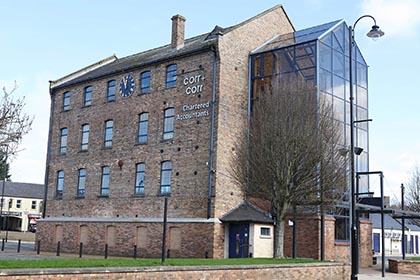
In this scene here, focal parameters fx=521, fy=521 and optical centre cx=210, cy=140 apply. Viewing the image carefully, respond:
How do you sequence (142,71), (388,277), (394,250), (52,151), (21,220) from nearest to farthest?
(388,277) → (142,71) → (52,151) → (394,250) → (21,220)

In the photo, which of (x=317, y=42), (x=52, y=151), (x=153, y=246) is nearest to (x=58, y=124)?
(x=52, y=151)

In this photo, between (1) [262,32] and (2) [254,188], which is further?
(1) [262,32]

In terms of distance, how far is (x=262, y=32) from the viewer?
30531 millimetres

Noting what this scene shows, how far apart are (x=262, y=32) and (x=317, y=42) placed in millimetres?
4488

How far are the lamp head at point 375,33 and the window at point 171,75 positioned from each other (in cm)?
1412

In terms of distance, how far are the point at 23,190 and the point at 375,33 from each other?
6880cm

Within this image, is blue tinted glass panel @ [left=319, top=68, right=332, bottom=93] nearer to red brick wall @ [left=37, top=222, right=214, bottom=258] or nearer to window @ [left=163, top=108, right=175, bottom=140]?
window @ [left=163, top=108, right=175, bottom=140]

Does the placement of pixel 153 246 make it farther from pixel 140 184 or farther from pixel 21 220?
pixel 21 220

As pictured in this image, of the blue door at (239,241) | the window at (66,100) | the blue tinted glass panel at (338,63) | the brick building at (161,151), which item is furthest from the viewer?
the window at (66,100)

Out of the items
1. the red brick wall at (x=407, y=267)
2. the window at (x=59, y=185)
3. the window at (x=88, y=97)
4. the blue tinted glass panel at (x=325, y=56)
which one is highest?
the blue tinted glass panel at (x=325, y=56)

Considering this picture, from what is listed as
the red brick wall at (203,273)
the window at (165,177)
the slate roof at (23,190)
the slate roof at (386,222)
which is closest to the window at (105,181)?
the window at (165,177)

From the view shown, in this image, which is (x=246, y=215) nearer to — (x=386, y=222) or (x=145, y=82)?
(x=145, y=82)

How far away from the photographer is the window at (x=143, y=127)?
100 ft

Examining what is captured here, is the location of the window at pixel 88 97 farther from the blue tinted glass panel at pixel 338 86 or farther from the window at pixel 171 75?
the blue tinted glass panel at pixel 338 86
